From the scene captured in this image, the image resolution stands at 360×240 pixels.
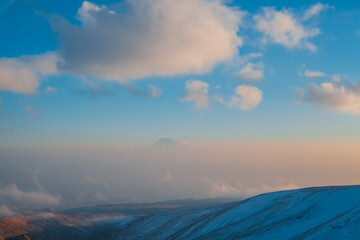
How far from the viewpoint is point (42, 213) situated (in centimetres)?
15325

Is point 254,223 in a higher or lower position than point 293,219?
lower

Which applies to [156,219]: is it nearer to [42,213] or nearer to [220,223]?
[220,223]

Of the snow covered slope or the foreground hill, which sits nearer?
the snow covered slope

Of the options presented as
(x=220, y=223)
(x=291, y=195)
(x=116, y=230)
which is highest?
(x=291, y=195)

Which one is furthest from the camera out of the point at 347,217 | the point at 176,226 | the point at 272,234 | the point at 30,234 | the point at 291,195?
the point at 30,234

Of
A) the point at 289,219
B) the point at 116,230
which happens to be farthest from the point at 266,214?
the point at 116,230

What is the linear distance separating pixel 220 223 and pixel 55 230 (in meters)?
95.4

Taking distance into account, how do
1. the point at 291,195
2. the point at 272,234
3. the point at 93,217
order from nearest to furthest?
the point at 272,234, the point at 291,195, the point at 93,217

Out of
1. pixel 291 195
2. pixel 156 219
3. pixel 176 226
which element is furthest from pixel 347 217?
pixel 156 219

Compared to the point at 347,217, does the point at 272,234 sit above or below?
below

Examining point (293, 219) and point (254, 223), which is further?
point (254, 223)

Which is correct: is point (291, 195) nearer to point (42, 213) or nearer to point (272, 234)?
point (272, 234)

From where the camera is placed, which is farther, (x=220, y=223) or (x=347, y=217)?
(x=220, y=223)

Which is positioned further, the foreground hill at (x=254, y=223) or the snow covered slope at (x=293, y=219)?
the foreground hill at (x=254, y=223)
